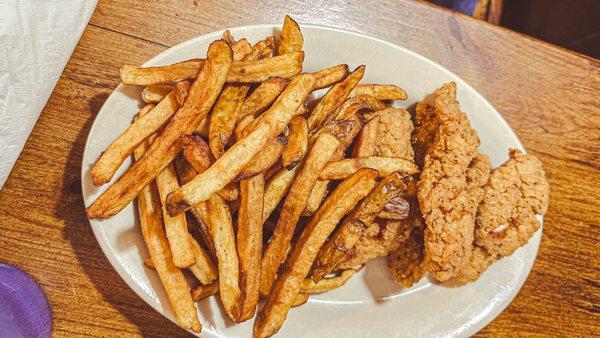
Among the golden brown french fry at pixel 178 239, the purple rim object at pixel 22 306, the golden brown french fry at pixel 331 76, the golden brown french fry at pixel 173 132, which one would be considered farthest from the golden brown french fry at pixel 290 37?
the purple rim object at pixel 22 306

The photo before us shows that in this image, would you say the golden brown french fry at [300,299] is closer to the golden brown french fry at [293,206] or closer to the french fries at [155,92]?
the golden brown french fry at [293,206]

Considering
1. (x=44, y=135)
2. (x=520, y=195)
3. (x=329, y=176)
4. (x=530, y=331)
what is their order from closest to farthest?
(x=329, y=176) < (x=520, y=195) < (x=44, y=135) < (x=530, y=331)

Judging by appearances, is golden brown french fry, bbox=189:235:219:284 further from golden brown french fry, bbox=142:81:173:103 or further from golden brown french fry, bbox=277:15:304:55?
golden brown french fry, bbox=277:15:304:55

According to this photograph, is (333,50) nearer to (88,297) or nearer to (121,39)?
(121,39)

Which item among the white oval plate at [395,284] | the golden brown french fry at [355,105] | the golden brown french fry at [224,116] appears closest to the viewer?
the golden brown french fry at [224,116]

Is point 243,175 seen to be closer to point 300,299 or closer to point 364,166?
point 364,166

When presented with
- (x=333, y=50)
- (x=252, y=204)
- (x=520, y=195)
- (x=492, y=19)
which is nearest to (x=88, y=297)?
(x=252, y=204)

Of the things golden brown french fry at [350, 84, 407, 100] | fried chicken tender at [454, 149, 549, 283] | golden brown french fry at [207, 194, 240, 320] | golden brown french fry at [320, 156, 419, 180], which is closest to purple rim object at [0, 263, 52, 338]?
golden brown french fry at [207, 194, 240, 320]
